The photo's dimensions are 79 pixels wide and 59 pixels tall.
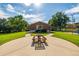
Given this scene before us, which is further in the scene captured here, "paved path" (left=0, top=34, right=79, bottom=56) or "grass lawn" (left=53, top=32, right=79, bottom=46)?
"grass lawn" (left=53, top=32, right=79, bottom=46)

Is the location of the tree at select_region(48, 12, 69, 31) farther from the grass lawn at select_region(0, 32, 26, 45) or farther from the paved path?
the grass lawn at select_region(0, 32, 26, 45)

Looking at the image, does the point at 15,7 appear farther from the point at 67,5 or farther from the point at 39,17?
the point at 67,5

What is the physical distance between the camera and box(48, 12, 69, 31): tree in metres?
4.25

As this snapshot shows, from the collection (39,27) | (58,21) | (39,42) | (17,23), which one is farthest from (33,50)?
(58,21)

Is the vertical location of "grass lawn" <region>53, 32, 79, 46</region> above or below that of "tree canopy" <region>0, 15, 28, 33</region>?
below

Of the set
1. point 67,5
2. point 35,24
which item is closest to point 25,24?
point 35,24

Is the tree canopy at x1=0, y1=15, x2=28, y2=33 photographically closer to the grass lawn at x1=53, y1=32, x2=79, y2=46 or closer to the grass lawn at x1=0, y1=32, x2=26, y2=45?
the grass lawn at x1=0, y1=32, x2=26, y2=45

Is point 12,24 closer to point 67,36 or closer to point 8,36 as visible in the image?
point 8,36

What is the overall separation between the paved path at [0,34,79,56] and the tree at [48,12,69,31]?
0.19 m

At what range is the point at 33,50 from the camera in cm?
418

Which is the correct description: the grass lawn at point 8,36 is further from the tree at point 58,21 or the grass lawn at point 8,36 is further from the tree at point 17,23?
the tree at point 58,21

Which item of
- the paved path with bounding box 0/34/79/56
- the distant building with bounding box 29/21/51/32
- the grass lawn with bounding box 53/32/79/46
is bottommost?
the paved path with bounding box 0/34/79/56

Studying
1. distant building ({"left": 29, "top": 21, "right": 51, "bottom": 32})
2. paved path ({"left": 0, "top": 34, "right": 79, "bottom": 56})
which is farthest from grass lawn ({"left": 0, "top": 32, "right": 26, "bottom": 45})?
distant building ({"left": 29, "top": 21, "right": 51, "bottom": 32})

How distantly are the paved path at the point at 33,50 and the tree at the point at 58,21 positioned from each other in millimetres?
194
